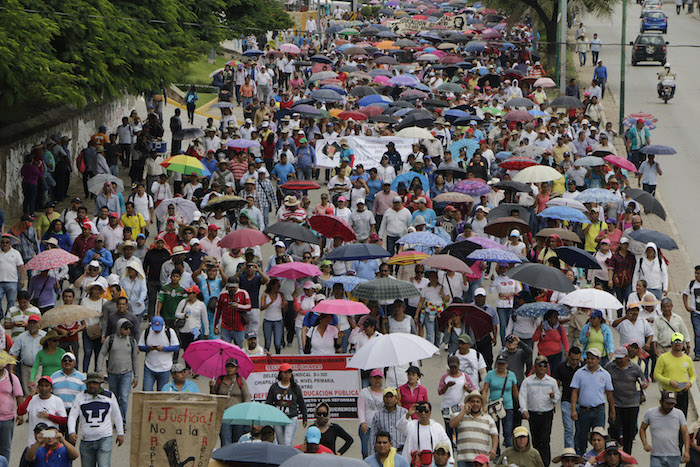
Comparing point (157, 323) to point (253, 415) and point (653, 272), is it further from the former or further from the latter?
point (653, 272)

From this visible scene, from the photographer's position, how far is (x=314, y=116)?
30906 mm

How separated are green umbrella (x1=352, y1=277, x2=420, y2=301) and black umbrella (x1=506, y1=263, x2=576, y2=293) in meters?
1.32

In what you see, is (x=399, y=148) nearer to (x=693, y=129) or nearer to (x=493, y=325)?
(x=493, y=325)

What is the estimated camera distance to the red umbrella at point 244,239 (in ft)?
56.9

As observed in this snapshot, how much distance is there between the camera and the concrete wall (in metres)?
24.9

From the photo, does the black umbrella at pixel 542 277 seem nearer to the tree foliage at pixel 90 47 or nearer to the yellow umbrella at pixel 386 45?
the tree foliage at pixel 90 47

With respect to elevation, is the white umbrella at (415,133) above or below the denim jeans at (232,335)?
above

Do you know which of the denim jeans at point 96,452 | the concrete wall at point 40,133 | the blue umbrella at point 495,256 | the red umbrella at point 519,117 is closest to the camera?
the denim jeans at point 96,452

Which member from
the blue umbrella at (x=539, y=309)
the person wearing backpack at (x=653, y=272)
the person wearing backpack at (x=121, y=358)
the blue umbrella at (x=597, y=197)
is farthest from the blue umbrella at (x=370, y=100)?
the person wearing backpack at (x=121, y=358)

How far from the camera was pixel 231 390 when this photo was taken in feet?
42.2

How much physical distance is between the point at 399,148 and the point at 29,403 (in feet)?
50.9

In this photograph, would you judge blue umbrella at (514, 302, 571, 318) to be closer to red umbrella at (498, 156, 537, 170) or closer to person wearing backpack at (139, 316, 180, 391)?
person wearing backpack at (139, 316, 180, 391)

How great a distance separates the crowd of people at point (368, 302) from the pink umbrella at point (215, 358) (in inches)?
5.0

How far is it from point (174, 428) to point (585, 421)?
468 centimetres
